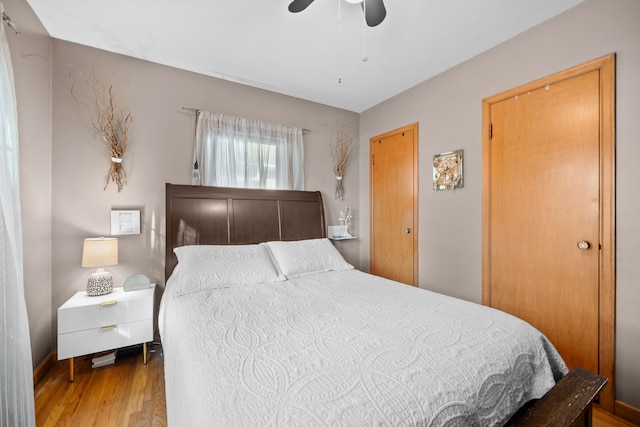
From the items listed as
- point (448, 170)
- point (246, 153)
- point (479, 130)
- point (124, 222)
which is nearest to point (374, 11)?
point (479, 130)

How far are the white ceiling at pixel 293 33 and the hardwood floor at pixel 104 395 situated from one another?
2.64 meters

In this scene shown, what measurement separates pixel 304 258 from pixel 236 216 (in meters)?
0.88

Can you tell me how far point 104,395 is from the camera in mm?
1812

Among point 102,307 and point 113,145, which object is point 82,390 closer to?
point 102,307

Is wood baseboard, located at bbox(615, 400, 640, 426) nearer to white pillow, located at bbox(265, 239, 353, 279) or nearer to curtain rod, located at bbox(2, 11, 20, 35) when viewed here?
white pillow, located at bbox(265, 239, 353, 279)

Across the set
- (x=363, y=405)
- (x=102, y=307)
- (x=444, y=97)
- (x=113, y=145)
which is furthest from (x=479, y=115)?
(x=102, y=307)

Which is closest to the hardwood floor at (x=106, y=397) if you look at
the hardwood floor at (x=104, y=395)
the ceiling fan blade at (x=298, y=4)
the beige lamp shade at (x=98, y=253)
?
the hardwood floor at (x=104, y=395)

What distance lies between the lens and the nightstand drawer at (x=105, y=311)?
1.90 meters

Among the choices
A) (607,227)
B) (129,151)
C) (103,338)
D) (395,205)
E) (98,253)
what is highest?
(129,151)

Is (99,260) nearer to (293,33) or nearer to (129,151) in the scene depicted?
(129,151)

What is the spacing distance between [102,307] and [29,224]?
2.45 ft

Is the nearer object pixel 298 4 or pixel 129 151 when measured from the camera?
pixel 298 4

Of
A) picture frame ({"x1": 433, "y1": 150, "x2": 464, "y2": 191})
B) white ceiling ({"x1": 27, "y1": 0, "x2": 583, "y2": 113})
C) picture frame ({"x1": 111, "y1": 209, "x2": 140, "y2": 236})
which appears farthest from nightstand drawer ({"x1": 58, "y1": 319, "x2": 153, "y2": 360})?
picture frame ({"x1": 433, "y1": 150, "x2": 464, "y2": 191})

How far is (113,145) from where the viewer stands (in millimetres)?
2316
